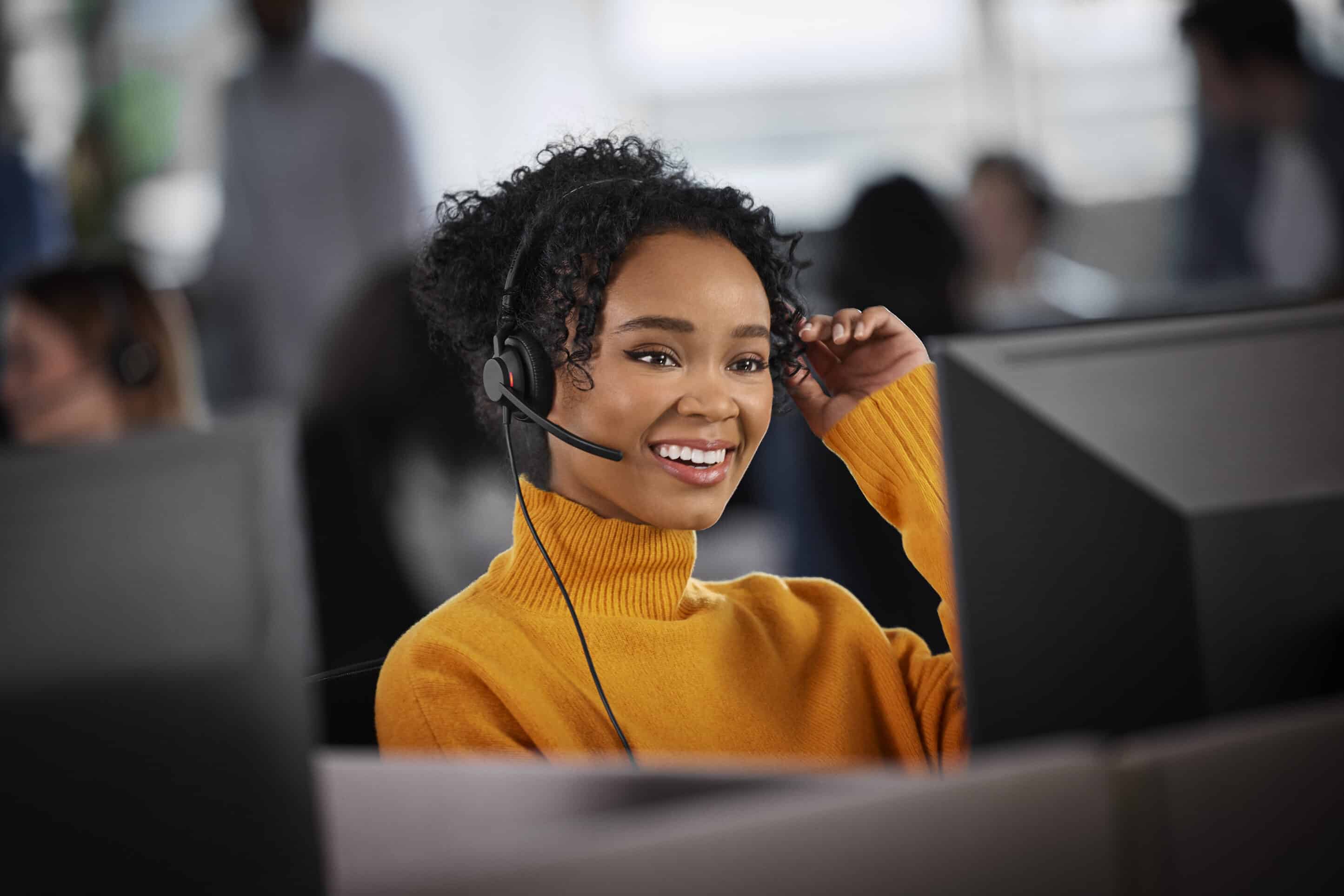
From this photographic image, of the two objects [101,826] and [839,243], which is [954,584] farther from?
[839,243]

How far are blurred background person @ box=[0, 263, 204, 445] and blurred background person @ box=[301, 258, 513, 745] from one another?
0.19 meters

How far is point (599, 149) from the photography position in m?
0.83

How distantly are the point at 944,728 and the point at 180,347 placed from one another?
4.68ft

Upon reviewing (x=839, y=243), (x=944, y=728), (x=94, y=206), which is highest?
(x=94, y=206)

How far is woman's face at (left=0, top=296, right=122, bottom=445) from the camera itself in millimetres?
1593

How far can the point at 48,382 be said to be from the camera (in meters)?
1.65

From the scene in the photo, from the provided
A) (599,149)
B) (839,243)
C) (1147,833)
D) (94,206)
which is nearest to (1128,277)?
(94,206)

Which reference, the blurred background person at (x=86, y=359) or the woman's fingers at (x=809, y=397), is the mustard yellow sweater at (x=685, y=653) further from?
the blurred background person at (x=86, y=359)

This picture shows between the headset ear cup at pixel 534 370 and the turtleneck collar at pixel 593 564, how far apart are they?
63 mm

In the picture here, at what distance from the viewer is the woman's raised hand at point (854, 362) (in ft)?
2.78

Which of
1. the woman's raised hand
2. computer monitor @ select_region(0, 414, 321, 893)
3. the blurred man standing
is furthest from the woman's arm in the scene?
the blurred man standing

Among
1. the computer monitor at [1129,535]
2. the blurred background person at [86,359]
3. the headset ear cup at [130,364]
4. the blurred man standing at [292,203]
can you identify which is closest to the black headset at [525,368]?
the computer monitor at [1129,535]

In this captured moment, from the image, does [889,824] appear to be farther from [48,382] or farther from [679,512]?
[48,382]

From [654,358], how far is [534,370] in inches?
2.7
